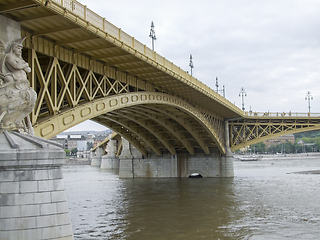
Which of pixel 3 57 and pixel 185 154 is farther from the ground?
pixel 3 57

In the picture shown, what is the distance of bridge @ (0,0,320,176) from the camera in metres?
16.3

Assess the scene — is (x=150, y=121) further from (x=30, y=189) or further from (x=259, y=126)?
(x=30, y=189)

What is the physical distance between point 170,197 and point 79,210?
367 inches

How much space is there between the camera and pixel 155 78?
95.6 ft

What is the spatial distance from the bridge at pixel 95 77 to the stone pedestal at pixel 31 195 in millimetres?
6283

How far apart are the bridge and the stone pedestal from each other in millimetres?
6283

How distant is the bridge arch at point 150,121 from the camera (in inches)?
778

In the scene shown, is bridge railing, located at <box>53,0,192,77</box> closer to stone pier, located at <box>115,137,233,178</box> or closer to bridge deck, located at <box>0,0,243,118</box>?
bridge deck, located at <box>0,0,243,118</box>

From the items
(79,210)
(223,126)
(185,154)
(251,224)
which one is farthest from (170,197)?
(223,126)

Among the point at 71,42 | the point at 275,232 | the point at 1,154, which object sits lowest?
the point at 275,232

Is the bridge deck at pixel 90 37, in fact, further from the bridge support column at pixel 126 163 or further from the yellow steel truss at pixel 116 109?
the bridge support column at pixel 126 163

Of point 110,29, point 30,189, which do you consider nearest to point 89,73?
point 110,29

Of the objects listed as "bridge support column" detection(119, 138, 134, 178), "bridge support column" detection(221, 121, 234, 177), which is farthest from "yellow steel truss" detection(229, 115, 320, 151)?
"bridge support column" detection(119, 138, 134, 178)

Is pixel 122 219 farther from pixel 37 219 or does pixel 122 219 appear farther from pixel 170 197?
pixel 37 219
